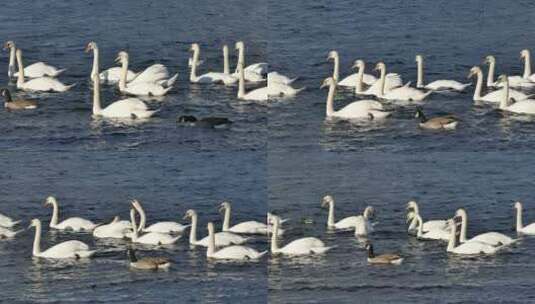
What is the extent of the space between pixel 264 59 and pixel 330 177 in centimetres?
345

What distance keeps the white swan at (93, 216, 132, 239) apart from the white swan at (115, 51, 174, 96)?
7.63 ft

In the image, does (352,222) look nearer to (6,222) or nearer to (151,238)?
(151,238)

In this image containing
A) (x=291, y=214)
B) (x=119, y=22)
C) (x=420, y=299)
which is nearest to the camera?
(x=420, y=299)

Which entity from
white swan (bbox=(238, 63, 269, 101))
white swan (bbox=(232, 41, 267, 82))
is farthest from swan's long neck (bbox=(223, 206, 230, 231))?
white swan (bbox=(232, 41, 267, 82))

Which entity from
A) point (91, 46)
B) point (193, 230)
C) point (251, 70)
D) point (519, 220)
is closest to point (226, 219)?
point (193, 230)

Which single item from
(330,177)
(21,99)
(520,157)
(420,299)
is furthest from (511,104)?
(21,99)

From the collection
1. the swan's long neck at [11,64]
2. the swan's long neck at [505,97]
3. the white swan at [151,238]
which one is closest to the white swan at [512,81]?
the swan's long neck at [505,97]

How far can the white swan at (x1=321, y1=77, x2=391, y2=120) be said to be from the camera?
33.4 meters

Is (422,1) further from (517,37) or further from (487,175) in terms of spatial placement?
(487,175)

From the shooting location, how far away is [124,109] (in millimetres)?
33156

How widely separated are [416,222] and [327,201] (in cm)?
143

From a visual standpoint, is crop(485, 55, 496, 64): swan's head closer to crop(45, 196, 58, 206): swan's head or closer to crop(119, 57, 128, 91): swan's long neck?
crop(119, 57, 128, 91): swan's long neck

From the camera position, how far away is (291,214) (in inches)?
1318

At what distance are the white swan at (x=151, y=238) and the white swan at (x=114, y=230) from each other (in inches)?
5.1
